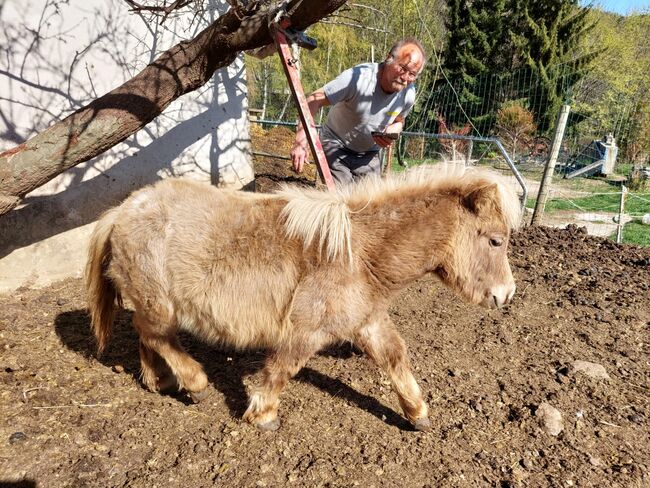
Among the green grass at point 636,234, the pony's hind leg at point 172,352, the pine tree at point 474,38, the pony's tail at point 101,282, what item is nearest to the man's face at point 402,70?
the pony's tail at point 101,282

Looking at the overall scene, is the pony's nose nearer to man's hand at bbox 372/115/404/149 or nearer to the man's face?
man's hand at bbox 372/115/404/149

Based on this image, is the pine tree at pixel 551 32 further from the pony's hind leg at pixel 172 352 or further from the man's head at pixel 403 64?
the pony's hind leg at pixel 172 352

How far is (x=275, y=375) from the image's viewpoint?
105 inches

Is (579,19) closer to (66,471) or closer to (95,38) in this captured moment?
(95,38)

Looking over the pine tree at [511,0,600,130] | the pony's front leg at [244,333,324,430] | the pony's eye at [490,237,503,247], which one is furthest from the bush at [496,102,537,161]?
the pony's front leg at [244,333,324,430]

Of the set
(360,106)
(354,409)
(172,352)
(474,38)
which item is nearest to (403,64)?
(360,106)

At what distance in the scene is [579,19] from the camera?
787 inches

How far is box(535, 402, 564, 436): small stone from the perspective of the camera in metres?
2.80

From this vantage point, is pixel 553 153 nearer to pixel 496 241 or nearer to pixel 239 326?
pixel 496 241

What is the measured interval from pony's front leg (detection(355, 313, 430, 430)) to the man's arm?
3.85 ft

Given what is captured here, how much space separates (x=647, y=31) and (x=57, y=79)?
28.7m

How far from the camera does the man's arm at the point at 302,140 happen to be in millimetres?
3117

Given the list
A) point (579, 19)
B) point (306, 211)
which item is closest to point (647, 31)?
point (579, 19)

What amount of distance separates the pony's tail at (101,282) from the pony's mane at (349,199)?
A: 118 cm
